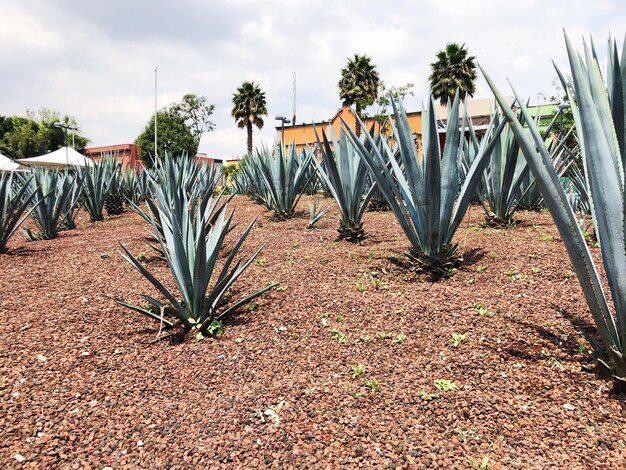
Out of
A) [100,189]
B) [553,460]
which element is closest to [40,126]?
[100,189]

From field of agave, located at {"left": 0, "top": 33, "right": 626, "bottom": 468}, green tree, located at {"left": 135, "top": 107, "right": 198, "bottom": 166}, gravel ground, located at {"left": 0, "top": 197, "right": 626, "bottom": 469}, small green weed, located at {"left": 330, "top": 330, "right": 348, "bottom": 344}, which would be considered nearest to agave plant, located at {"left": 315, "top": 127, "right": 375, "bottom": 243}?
field of agave, located at {"left": 0, "top": 33, "right": 626, "bottom": 468}

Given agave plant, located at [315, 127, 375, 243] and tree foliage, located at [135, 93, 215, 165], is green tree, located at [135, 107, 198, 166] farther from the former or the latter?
agave plant, located at [315, 127, 375, 243]

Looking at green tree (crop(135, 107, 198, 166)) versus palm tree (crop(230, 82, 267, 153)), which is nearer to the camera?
palm tree (crop(230, 82, 267, 153))

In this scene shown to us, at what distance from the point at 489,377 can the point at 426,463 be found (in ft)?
1.79

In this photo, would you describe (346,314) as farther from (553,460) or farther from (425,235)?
(553,460)

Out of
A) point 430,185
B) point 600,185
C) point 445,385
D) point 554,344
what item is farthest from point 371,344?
point 600,185

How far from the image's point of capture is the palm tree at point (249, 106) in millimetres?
27375

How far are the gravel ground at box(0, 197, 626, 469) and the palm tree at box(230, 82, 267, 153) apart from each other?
25.9 metres

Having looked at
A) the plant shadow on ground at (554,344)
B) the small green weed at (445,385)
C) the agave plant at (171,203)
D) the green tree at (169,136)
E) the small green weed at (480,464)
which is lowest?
the small green weed at (480,464)

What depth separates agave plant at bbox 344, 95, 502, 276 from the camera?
2541 millimetres

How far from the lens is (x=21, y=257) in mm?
4230

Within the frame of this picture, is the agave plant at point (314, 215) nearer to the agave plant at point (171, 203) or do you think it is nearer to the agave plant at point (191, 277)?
the agave plant at point (171, 203)

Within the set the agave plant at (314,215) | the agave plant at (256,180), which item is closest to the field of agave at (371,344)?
the agave plant at (314,215)

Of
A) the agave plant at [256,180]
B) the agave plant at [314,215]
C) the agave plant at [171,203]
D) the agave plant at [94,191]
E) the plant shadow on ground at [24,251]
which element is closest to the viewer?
the agave plant at [171,203]
